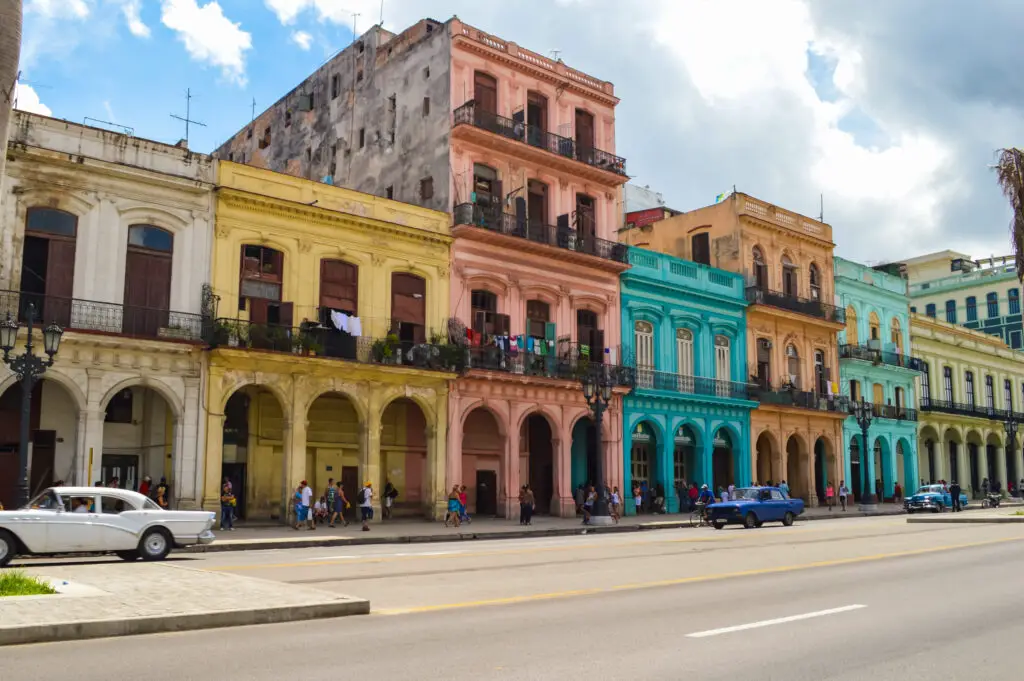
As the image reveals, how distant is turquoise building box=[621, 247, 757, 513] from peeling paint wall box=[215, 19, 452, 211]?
9.54 m

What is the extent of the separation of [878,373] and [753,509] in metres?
25.5

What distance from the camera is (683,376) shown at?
132 ft

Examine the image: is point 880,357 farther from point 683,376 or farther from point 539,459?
point 539,459

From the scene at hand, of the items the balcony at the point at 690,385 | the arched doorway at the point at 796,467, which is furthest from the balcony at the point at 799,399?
the arched doorway at the point at 796,467

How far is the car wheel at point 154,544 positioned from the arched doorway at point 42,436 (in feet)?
29.7

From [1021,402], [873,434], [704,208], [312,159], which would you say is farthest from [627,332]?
[1021,402]

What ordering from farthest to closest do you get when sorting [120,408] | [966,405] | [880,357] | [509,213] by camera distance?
[966,405], [880,357], [509,213], [120,408]

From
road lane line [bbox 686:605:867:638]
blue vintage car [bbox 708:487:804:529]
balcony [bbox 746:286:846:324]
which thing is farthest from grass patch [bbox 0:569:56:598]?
balcony [bbox 746:286:846:324]

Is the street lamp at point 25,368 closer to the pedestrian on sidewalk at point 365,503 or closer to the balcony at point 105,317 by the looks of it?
the balcony at point 105,317

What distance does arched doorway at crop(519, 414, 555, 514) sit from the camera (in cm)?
3672

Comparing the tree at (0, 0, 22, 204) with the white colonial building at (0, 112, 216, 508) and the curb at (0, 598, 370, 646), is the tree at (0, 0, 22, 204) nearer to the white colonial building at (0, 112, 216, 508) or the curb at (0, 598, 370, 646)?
the curb at (0, 598, 370, 646)

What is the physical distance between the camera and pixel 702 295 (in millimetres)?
41656

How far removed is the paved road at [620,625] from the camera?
7.08 m

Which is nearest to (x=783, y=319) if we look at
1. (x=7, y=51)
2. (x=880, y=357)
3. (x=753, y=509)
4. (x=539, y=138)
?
(x=880, y=357)
